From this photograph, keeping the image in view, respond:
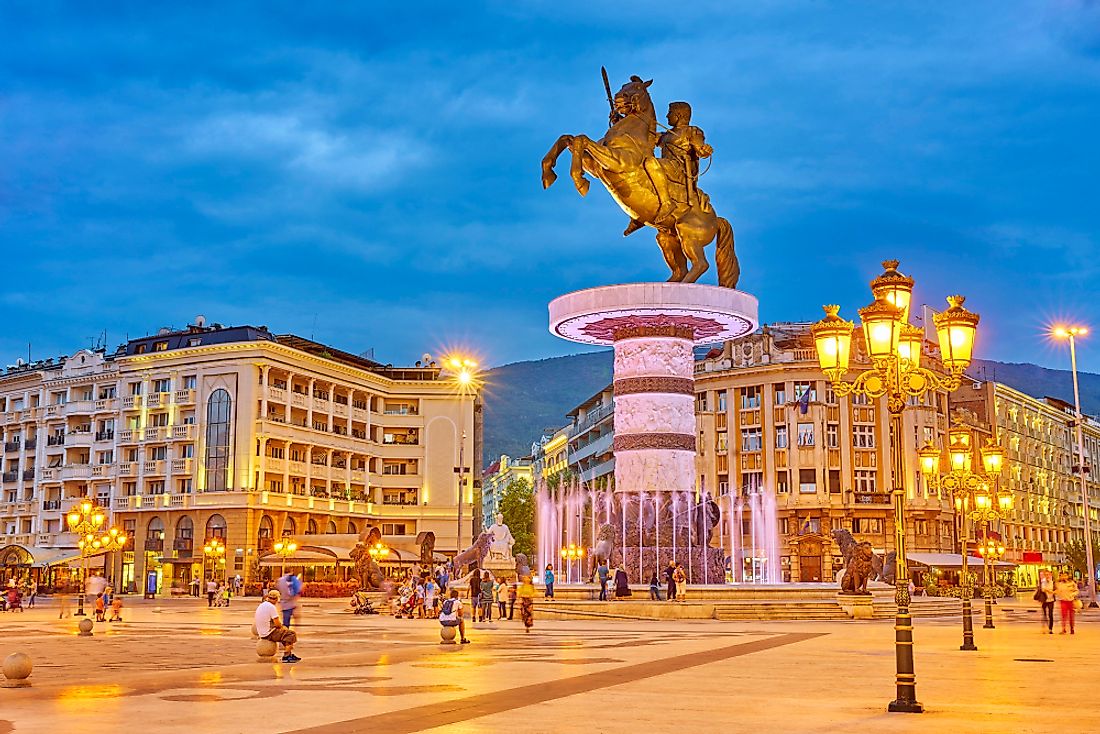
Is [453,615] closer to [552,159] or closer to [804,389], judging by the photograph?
[552,159]

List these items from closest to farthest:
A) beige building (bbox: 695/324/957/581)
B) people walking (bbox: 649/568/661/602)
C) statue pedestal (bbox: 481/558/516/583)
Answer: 1. people walking (bbox: 649/568/661/602)
2. statue pedestal (bbox: 481/558/516/583)
3. beige building (bbox: 695/324/957/581)

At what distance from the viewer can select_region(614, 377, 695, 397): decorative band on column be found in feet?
129

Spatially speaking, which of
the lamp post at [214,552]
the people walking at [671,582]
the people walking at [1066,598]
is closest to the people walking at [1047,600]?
the people walking at [1066,598]

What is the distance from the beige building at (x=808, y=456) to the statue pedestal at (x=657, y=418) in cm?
3911

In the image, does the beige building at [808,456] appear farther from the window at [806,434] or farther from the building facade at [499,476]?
the building facade at [499,476]

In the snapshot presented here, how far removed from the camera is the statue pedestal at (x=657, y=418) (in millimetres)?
39062

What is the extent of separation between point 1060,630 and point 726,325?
48.4 ft

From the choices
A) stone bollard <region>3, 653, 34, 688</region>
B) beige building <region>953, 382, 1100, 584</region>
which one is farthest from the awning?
stone bollard <region>3, 653, 34, 688</region>

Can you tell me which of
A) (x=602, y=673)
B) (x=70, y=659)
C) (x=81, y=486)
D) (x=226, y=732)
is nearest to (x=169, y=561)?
(x=81, y=486)

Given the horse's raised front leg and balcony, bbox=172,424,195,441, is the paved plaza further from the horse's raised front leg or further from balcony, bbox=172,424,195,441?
balcony, bbox=172,424,195,441

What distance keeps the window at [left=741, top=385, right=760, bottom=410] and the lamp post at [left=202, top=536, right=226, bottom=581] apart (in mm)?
34687

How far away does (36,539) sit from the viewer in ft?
274

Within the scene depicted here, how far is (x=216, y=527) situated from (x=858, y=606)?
159ft

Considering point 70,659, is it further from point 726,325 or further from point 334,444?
point 334,444
